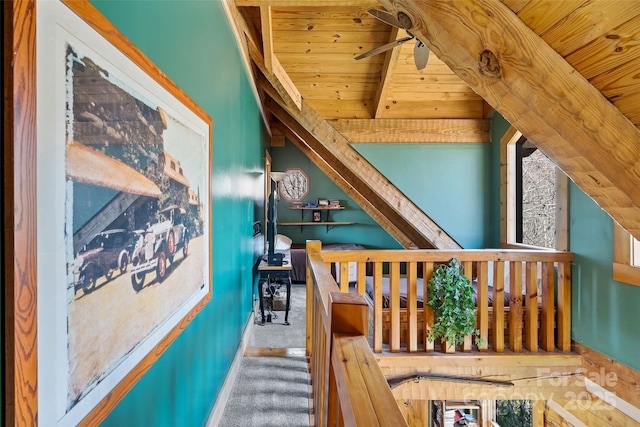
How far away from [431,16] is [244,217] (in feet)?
6.92

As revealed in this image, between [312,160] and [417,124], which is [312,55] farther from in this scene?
[312,160]

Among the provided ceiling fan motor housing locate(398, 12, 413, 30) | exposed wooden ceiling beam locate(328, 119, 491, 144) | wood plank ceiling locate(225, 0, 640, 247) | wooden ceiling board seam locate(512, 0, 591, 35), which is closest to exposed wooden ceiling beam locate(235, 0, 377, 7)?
wood plank ceiling locate(225, 0, 640, 247)

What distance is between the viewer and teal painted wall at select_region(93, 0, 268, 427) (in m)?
0.96

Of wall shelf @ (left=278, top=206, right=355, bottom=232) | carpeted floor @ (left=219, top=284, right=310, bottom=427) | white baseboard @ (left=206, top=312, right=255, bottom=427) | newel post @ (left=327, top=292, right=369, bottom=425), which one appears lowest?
carpeted floor @ (left=219, top=284, right=310, bottom=427)

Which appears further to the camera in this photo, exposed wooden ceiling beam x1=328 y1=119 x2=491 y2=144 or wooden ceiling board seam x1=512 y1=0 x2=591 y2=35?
exposed wooden ceiling beam x1=328 y1=119 x2=491 y2=144

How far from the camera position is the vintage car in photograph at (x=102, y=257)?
0.64m

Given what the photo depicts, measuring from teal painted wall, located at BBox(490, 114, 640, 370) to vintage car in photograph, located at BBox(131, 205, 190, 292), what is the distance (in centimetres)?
300

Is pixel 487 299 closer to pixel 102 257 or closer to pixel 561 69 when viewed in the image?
pixel 561 69

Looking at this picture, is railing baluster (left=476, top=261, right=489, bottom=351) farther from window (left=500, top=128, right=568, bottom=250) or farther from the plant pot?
window (left=500, top=128, right=568, bottom=250)

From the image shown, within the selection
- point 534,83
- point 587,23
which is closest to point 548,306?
point 534,83

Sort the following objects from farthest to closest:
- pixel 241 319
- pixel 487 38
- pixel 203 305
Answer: pixel 241 319 → pixel 203 305 → pixel 487 38

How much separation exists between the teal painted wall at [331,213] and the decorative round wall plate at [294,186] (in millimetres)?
81

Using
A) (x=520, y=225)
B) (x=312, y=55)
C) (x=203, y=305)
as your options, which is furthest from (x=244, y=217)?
(x=520, y=225)

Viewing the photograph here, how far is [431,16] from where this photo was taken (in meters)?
1.22
